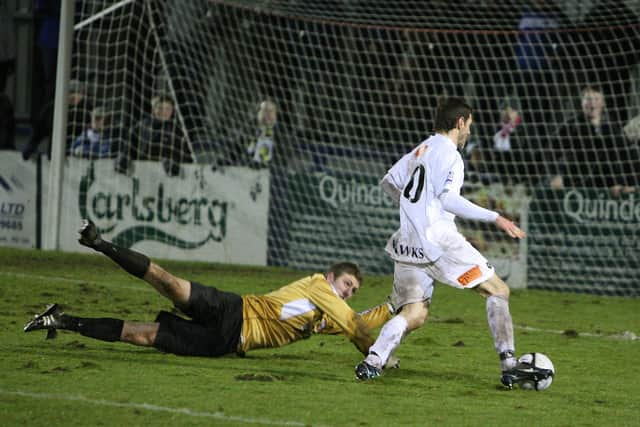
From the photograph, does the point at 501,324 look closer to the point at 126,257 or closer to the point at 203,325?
the point at 203,325

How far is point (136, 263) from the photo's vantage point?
21.6 feet

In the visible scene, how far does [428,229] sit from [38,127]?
9980 millimetres

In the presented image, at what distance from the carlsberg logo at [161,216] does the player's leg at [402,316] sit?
7586 millimetres

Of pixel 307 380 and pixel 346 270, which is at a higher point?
pixel 346 270

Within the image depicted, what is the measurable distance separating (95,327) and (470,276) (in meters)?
2.16

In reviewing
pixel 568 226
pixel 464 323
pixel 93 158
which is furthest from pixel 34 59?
pixel 464 323

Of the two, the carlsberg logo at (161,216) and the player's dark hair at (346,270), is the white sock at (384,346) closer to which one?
the player's dark hair at (346,270)

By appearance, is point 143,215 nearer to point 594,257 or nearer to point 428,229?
point 594,257

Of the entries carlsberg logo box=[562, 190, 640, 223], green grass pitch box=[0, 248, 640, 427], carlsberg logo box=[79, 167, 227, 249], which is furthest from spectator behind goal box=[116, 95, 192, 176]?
carlsberg logo box=[562, 190, 640, 223]

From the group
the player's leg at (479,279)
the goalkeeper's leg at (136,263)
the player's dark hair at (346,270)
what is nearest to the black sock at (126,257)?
the goalkeeper's leg at (136,263)

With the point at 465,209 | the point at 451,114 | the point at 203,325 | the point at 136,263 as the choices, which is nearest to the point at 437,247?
the point at 465,209

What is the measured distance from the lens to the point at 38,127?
15516 millimetres

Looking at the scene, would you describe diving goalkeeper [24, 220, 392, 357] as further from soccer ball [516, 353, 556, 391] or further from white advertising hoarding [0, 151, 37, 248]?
white advertising hoarding [0, 151, 37, 248]

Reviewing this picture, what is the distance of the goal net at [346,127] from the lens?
1332 cm
